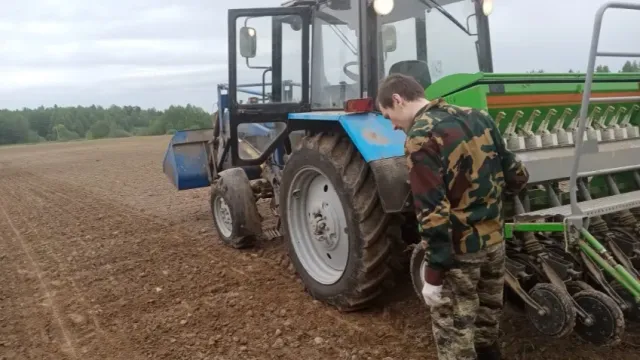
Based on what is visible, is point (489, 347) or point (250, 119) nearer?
point (489, 347)

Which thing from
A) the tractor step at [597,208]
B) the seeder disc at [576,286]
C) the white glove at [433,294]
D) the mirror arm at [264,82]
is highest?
the mirror arm at [264,82]

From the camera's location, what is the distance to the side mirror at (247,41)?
205 inches

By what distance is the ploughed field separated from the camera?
3508mm

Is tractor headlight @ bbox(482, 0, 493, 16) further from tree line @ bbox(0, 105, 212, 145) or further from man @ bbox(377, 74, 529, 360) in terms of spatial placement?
tree line @ bbox(0, 105, 212, 145)

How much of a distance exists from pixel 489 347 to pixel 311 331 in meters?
1.25

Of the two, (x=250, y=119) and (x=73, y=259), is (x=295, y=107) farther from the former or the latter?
(x=73, y=259)

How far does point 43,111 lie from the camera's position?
6019 cm

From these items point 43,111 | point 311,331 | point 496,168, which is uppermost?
point 43,111

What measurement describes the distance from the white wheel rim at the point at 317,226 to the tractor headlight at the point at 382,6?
118 cm

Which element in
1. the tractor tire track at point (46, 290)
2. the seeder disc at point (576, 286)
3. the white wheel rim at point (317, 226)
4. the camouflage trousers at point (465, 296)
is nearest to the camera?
the camouflage trousers at point (465, 296)

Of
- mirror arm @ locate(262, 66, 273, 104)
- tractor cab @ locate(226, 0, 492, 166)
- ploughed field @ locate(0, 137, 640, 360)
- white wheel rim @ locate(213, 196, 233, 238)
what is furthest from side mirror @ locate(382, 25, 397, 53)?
white wheel rim @ locate(213, 196, 233, 238)

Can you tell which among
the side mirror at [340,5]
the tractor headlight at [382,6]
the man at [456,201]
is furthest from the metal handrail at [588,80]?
the side mirror at [340,5]

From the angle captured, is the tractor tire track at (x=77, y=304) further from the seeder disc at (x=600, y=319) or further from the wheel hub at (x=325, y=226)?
the seeder disc at (x=600, y=319)

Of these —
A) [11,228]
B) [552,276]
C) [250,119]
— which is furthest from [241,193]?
[11,228]
